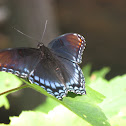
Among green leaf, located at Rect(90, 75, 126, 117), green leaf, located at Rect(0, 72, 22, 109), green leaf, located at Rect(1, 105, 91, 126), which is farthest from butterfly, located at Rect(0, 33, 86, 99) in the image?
green leaf, located at Rect(0, 72, 22, 109)

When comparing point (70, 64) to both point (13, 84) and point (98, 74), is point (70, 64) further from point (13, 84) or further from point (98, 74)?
point (98, 74)

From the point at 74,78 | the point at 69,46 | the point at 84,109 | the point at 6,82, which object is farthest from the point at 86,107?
the point at 6,82

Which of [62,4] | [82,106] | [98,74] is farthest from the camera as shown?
[62,4]

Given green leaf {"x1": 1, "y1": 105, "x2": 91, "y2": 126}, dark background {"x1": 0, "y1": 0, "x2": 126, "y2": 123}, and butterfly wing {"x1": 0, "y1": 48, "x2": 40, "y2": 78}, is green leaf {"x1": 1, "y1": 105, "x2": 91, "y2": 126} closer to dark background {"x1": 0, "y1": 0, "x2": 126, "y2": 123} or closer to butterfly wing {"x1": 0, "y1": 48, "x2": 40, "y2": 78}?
butterfly wing {"x1": 0, "y1": 48, "x2": 40, "y2": 78}

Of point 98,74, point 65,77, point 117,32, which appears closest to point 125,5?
point 117,32

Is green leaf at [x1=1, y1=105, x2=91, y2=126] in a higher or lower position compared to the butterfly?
lower

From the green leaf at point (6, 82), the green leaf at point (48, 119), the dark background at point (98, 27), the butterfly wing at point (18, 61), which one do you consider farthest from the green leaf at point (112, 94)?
the dark background at point (98, 27)

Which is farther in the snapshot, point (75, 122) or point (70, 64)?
point (70, 64)

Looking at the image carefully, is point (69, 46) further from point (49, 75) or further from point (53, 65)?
point (49, 75)
